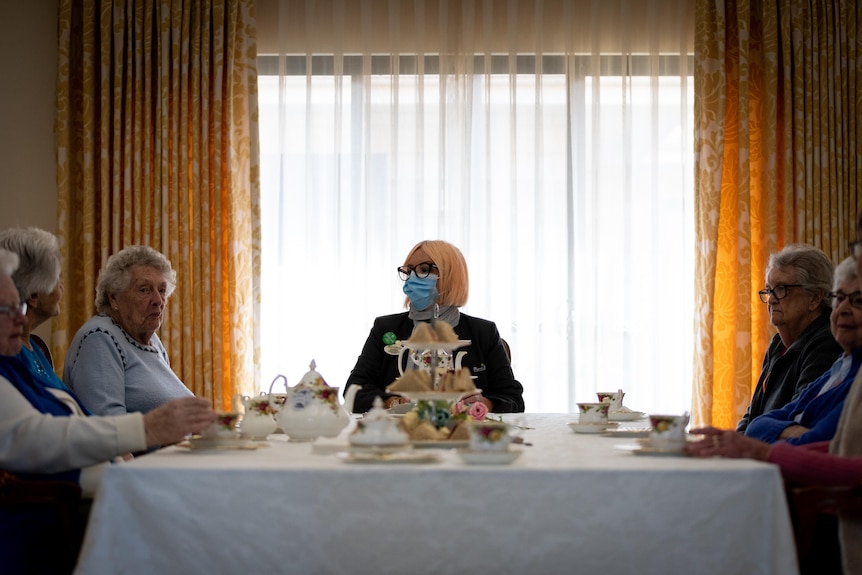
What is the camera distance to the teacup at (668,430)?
1.89m

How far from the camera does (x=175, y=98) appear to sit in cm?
484

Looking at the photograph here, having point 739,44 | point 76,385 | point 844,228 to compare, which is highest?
point 739,44

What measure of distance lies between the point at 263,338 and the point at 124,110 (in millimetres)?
1393

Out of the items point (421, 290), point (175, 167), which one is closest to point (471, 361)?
point (421, 290)

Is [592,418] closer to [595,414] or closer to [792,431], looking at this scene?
[595,414]

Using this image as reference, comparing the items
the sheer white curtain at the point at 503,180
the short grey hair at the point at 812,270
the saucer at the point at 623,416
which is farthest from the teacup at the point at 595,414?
the sheer white curtain at the point at 503,180

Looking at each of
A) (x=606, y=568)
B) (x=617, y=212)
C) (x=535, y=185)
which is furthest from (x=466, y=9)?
(x=606, y=568)

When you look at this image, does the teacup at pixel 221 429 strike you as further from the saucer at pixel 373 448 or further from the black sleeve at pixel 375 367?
the black sleeve at pixel 375 367

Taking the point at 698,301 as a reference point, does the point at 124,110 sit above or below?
above

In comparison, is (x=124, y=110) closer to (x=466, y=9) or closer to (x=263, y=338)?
(x=263, y=338)

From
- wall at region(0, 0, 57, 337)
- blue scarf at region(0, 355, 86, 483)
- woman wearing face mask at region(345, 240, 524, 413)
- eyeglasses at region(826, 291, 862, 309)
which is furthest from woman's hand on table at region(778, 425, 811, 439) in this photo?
wall at region(0, 0, 57, 337)

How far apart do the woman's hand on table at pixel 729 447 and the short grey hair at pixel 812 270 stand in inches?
55.8

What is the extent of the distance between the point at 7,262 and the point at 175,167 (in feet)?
9.20

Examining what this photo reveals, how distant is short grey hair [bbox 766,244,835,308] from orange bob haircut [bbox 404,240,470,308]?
1140mm
